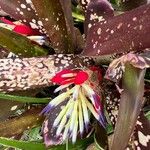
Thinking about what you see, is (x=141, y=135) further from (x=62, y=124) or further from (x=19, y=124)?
(x=19, y=124)

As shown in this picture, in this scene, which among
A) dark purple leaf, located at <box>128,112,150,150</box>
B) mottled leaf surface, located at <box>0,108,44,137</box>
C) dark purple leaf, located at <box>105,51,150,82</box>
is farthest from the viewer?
mottled leaf surface, located at <box>0,108,44,137</box>

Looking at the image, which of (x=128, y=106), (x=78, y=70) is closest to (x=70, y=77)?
(x=78, y=70)

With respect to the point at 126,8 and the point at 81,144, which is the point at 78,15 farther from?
the point at 81,144

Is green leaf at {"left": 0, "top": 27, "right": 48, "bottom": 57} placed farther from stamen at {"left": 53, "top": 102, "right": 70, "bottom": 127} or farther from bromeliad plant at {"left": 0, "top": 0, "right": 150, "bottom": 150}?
stamen at {"left": 53, "top": 102, "right": 70, "bottom": 127}

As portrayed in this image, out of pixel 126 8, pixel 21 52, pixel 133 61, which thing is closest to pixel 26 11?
pixel 21 52

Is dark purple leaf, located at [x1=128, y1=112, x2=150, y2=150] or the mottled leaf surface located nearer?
dark purple leaf, located at [x1=128, y1=112, x2=150, y2=150]

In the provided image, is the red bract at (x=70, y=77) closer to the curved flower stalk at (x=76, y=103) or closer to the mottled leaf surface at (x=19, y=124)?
the curved flower stalk at (x=76, y=103)

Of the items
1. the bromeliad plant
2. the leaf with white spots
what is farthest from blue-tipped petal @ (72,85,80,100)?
the leaf with white spots
